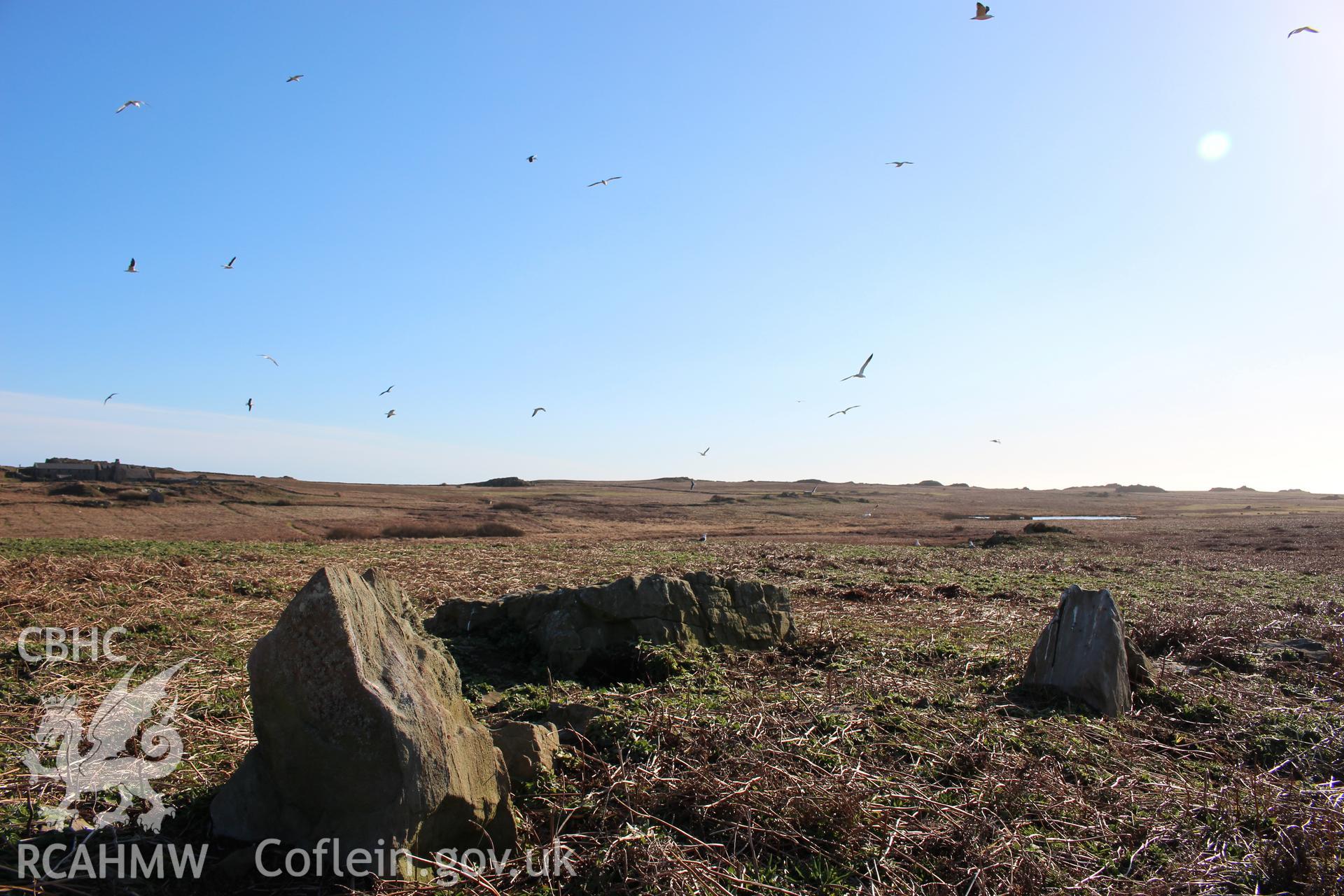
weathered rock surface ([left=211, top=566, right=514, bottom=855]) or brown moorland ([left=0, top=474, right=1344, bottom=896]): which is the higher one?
weathered rock surface ([left=211, top=566, right=514, bottom=855])

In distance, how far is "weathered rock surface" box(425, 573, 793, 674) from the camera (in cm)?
847

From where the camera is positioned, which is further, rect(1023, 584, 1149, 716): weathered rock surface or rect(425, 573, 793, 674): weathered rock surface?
rect(425, 573, 793, 674): weathered rock surface

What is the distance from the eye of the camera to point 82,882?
3.77 meters

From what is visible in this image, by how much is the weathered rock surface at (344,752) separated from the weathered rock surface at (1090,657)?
613 centimetres

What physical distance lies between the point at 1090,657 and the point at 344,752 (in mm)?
7193

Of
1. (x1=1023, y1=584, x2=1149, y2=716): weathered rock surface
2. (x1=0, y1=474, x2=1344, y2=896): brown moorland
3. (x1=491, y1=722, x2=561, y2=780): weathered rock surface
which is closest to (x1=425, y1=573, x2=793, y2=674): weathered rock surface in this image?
(x1=0, y1=474, x2=1344, y2=896): brown moorland

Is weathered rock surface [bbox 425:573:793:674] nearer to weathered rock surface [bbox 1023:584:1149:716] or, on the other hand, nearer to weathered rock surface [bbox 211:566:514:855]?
weathered rock surface [bbox 1023:584:1149:716]

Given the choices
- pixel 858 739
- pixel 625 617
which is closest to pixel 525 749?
pixel 858 739

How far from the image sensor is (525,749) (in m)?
5.04

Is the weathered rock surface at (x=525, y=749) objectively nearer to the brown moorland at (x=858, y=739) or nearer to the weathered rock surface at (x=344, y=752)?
the brown moorland at (x=858, y=739)

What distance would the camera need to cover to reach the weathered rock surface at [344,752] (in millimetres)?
3994

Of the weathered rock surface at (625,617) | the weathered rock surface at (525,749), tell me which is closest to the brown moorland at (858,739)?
the weathered rock surface at (525,749)

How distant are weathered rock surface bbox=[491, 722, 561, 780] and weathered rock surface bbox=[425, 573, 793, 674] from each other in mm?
2880

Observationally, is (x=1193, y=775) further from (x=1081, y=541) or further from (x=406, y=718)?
(x=1081, y=541)
